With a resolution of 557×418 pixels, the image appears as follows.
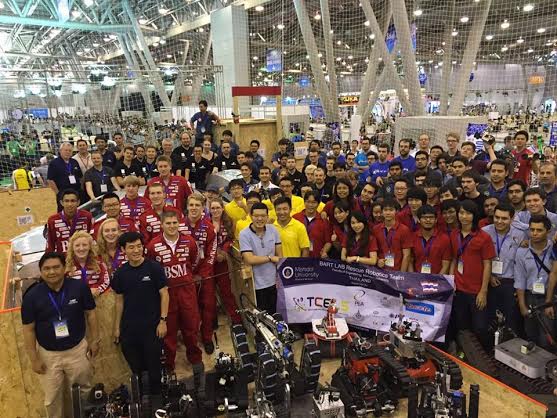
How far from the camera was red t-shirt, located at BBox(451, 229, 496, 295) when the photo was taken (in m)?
4.43

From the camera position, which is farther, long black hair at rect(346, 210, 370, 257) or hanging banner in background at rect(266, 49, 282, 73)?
hanging banner in background at rect(266, 49, 282, 73)

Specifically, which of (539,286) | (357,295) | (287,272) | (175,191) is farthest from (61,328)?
(539,286)

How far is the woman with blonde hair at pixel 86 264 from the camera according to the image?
3990mm

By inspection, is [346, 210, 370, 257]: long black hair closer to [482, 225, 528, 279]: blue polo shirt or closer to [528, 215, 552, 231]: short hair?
[482, 225, 528, 279]: blue polo shirt

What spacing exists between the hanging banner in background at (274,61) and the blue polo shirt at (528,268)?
21398mm

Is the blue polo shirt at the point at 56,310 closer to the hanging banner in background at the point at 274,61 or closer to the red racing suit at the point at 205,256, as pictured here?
the red racing suit at the point at 205,256

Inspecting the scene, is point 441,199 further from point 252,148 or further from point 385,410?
point 252,148

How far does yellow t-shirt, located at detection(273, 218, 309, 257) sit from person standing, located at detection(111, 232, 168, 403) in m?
1.55

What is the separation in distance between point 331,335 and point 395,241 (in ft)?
4.09

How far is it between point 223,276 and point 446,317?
2529mm

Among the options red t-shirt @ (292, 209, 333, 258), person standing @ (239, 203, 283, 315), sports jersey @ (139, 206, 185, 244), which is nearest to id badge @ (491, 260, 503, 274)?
red t-shirt @ (292, 209, 333, 258)

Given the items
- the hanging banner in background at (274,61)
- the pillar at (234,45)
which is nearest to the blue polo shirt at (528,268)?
the pillar at (234,45)

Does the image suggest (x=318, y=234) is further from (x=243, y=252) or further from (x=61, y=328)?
(x=61, y=328)

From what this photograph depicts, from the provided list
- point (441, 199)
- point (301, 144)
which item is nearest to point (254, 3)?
point (301, 144)
